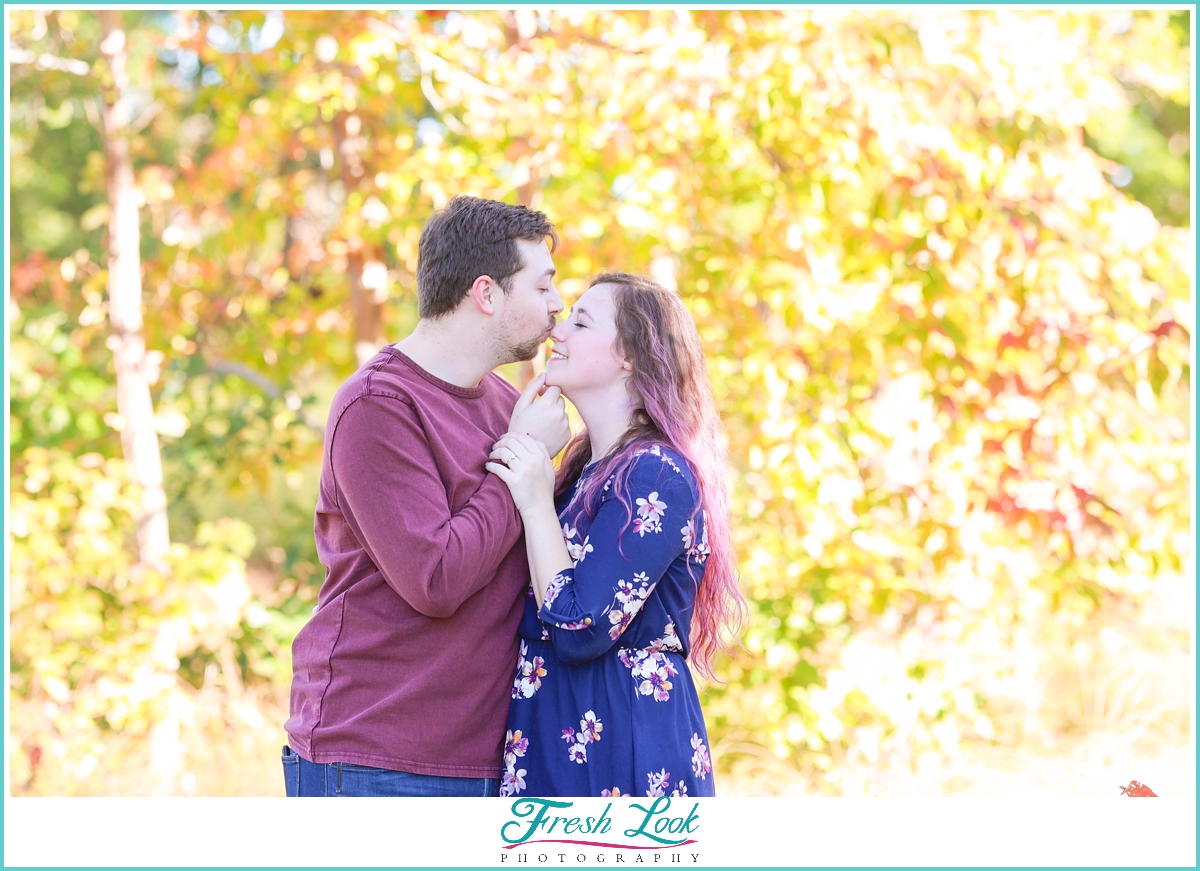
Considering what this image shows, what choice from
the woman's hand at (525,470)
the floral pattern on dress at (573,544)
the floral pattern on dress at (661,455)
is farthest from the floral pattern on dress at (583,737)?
the floral pattern on dress at (661,455)

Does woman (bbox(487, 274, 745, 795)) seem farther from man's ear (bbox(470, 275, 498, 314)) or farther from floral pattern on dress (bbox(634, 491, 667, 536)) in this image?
man's ear (bbox(470, 275, 498, 314))

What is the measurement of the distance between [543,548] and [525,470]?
176 millimetres

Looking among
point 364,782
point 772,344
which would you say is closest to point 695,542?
point 364,782

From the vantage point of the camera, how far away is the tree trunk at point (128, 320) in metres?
5.38

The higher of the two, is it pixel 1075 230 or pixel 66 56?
pixel 66 56

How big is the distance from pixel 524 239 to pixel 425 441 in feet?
1.82

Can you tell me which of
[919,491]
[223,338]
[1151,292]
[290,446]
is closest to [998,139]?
[1151,292]

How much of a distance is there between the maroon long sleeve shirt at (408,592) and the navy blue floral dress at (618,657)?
0.26 feet

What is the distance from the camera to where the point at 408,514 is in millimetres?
2096

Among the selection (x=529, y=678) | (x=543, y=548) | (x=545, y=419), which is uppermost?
(x=545, y=419)

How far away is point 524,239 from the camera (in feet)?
7.99

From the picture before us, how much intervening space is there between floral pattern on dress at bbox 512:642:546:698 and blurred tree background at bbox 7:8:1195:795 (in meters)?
1.85

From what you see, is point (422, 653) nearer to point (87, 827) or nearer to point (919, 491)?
point (87, 827)

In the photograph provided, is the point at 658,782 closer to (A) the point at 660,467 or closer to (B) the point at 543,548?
(B) the point at 543,548
